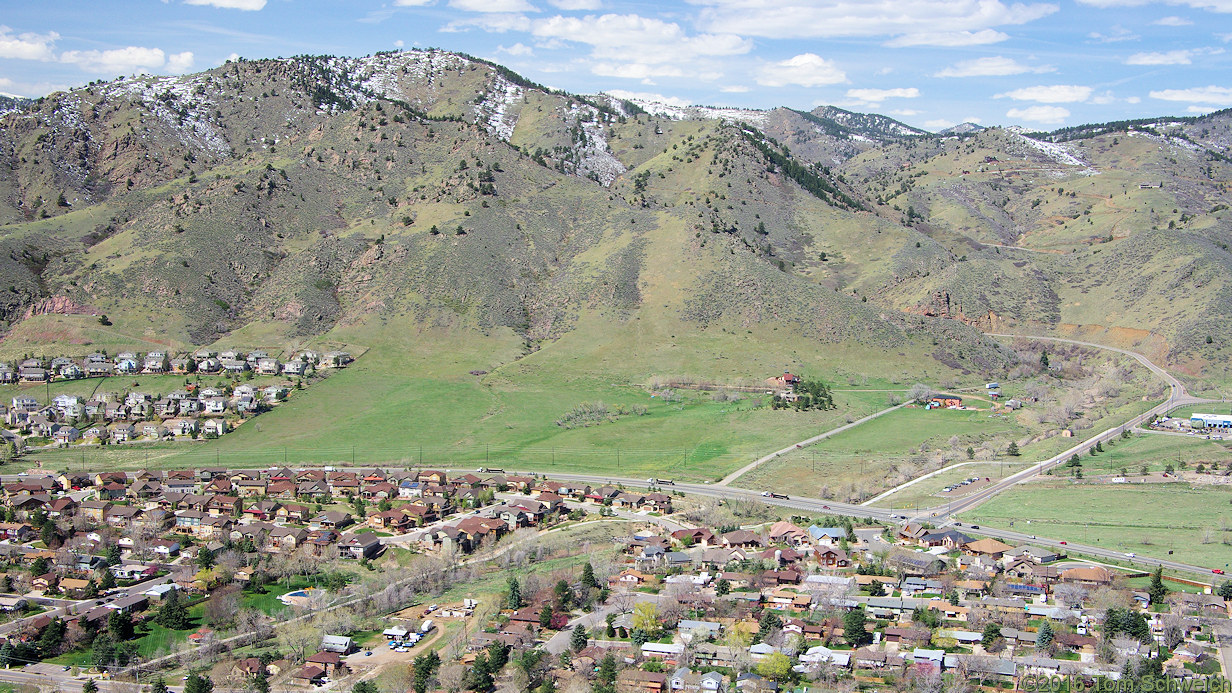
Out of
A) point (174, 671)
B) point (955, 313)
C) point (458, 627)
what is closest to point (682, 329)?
point (955, 313)

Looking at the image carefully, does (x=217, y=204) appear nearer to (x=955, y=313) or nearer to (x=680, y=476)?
(x=680, y=476)

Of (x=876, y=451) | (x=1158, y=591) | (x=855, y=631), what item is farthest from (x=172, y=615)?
(x=876, y=451)

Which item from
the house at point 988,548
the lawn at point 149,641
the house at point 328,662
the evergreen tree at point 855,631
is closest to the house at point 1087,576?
the house at point 988,548

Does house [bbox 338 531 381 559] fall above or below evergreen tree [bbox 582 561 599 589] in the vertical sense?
below

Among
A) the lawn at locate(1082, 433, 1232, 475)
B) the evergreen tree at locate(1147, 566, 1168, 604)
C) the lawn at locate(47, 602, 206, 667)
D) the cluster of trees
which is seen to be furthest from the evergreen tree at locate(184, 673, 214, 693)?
the cluster of trees

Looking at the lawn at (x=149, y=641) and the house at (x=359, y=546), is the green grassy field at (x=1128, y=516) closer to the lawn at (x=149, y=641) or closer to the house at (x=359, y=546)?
the house at (x=359, y=546)

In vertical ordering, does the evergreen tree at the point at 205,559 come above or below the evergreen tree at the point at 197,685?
above

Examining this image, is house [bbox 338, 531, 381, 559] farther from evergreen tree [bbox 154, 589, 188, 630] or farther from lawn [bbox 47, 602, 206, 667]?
evergreen tree [bbox 154, 589, 188, 630]
